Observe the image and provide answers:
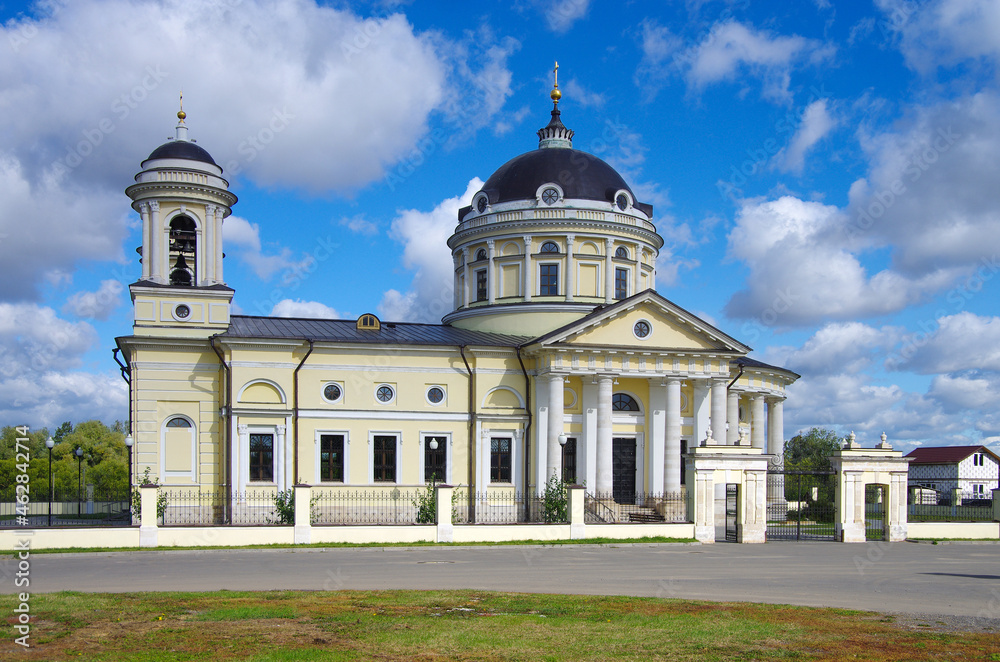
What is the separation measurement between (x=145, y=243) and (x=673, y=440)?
69.4ft

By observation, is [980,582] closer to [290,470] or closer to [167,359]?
[290,470]

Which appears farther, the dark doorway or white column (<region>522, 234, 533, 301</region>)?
white column (<region>522, 234, 533, 301</region>)

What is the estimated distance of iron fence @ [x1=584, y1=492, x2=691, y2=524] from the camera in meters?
34.3

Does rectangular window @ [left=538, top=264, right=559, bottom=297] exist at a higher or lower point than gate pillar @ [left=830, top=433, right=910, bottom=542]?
higher

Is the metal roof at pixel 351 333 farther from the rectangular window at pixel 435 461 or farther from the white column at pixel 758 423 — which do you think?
the white column at pixel 758 423

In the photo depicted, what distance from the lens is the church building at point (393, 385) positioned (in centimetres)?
3394

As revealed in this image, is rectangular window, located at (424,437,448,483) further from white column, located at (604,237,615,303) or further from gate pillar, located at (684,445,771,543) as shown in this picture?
white column, located at (604,237,615,303)

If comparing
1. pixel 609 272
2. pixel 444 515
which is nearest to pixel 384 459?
pixel 444 515

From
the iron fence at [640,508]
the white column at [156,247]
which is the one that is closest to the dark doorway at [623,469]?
the iron fence at [640,508]

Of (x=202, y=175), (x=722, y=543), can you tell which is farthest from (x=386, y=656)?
(x=202, y=175)

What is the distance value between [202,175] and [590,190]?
1695 centimetres

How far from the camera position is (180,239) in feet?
115

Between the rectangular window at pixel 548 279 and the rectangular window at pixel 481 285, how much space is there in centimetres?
280

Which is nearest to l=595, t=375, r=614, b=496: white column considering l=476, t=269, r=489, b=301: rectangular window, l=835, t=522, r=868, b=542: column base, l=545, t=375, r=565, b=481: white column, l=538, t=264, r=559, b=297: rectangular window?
l=545, t=375, r=565, b=481: white column
